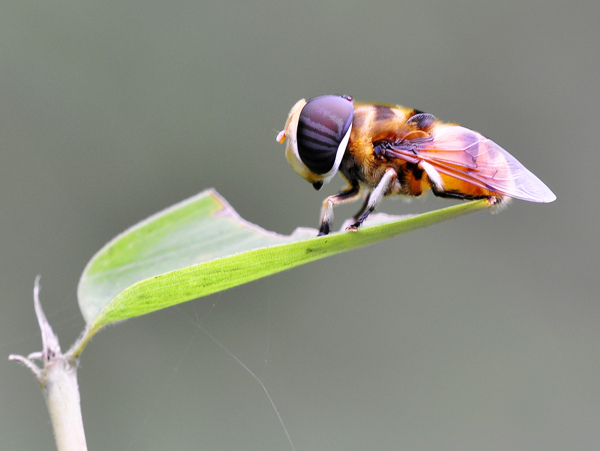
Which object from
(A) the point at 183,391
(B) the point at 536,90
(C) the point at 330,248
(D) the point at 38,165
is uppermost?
(B) the point at 536,90

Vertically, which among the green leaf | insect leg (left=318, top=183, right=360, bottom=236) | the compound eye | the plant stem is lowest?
the plant stem

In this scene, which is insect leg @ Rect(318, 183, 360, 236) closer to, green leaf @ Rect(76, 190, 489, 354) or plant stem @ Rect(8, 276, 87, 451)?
green leaf @ Rect(76, 190, 489, 354)

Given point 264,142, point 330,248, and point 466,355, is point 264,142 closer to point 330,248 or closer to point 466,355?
point 466,355

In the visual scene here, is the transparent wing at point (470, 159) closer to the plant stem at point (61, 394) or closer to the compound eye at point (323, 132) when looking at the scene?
the compound eye at point (323, 132)

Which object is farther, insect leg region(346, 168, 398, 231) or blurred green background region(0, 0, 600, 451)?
blurred green background region(0, 0, 600, 451)

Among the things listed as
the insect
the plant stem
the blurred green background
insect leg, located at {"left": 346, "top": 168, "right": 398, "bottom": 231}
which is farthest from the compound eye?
the blurred green background

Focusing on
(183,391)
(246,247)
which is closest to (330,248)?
(246,247)

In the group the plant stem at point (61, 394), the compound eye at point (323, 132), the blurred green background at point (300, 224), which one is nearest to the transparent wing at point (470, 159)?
the compound eye at point (323, 132)
